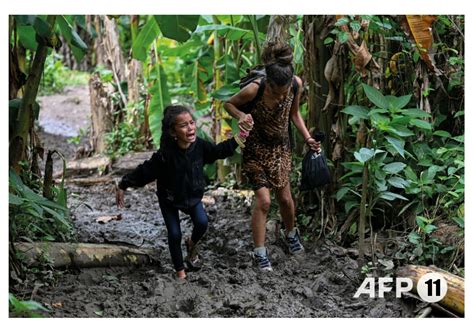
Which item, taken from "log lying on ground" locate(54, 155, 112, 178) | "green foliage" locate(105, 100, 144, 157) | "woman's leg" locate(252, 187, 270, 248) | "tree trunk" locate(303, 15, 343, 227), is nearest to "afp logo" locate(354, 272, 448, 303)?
"woman's leg" locate(252, 187, 270, 248)

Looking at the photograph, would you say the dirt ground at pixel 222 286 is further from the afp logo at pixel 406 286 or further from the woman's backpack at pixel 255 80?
the woman's backpack at pixel 255 80

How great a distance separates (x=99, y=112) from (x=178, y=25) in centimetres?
463

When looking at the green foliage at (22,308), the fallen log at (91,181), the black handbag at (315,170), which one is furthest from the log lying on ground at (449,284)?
the fallen log at (91,181)

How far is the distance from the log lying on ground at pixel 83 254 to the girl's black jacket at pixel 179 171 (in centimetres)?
45

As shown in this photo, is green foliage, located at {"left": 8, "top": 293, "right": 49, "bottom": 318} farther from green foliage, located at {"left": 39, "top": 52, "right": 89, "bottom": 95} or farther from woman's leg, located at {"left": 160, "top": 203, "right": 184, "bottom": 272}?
green foliage, located at {"left": 39, "top": 52, "right": 89, "bottom": 95}

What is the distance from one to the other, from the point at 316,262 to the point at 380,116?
3.43 ft

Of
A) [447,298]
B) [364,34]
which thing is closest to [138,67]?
[364,34]

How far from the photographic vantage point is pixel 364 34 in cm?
504

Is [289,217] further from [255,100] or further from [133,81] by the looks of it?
[133,81]

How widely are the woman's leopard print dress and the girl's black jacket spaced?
1.04 feet

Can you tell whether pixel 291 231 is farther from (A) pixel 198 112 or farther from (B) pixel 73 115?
(B) pixel 73 115

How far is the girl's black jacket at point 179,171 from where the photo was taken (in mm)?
4492

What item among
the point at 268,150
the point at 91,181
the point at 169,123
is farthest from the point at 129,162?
the point at 169,123

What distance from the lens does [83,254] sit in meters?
4.64
